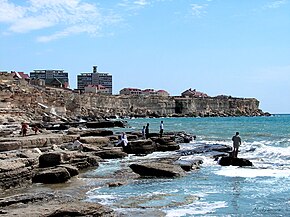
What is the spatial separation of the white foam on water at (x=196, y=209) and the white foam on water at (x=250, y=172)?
593 cm

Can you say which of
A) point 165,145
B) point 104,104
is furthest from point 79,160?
point 104,104

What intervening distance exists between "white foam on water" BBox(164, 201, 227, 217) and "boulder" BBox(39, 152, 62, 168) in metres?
7.33

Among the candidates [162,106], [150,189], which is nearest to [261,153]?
[150,189]

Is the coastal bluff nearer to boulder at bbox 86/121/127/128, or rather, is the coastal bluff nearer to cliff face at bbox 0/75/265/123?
cliff face at bbox 0/75/265/123

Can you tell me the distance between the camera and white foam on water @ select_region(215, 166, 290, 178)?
19.2m

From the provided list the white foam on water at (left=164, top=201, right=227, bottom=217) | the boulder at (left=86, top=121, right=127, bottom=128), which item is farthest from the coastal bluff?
the white foam on water at (left=164, top=201, right=227, bottom=217)

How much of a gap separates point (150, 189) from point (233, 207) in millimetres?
3641

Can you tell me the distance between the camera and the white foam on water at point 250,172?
19156 millimetres

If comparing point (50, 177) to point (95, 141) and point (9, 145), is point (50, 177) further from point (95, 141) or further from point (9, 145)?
point (95, 141)

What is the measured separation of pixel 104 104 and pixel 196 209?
130845mm

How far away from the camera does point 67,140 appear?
30156 mm

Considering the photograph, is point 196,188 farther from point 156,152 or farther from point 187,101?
point 187,101

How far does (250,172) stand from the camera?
1998 centimetres

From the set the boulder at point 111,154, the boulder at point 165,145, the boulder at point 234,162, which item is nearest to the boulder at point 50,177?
the boulder at point 111,154
